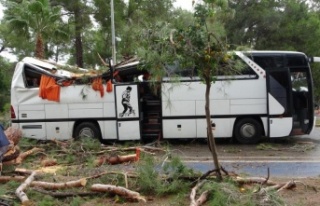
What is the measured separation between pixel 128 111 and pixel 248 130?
3.64 meters

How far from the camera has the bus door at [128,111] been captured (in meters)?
13.6

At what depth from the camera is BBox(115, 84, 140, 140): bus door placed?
13.6m

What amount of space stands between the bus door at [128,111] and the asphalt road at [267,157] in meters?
1.65

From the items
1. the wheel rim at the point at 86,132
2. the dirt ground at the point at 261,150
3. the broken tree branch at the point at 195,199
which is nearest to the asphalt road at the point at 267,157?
the dirt ground at the point at 261,150

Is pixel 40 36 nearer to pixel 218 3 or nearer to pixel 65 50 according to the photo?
pixel 65 50

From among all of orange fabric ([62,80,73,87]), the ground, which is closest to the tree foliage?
orange fabric ([62,80,73,87])

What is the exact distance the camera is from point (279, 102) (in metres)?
13.0

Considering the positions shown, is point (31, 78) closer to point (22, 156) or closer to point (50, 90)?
point (50, 90)

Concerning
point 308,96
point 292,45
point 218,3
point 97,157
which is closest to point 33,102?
point 97,157

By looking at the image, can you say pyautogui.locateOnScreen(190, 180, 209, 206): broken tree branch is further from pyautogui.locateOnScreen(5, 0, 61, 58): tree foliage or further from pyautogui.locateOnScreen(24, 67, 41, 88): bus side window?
pyautogui.locateOnScreen(5, 0, 61, 58): tree foliage

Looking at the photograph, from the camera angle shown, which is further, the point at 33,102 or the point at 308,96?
the point at 33,102

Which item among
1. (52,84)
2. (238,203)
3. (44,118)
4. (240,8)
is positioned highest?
(240,8)

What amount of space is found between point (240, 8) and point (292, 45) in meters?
5.49

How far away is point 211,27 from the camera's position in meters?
6.57
